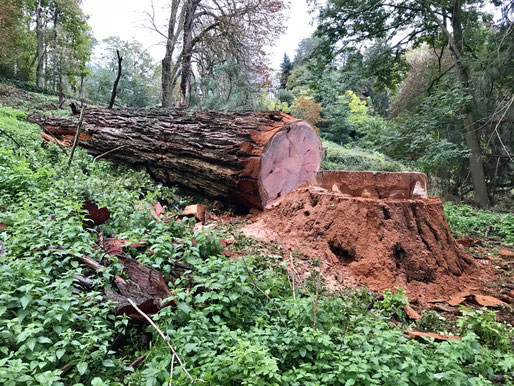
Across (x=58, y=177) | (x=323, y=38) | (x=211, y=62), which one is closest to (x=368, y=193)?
(x=58, y=177)

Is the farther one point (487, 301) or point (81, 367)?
point (487, 301)

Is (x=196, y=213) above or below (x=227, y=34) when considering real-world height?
below

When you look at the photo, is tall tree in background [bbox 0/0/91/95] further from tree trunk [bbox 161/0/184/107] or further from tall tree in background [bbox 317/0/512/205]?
tall tree in background [bbox 317/0/512/205]

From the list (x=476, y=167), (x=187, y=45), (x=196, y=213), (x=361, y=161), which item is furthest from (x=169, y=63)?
(x=476, y=167)

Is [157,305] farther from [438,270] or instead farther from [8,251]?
[438,270]

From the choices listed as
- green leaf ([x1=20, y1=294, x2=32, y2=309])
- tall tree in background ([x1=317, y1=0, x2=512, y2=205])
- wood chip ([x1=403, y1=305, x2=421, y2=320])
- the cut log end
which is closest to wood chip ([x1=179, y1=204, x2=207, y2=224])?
the cut log end

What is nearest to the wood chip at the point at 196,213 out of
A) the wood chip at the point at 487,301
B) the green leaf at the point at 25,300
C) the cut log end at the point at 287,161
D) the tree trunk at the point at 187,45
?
the cut log end at the point at 287,161

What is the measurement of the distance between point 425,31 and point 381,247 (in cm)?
1095

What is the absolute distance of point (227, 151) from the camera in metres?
4.75

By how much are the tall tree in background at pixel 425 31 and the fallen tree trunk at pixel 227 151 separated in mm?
6158

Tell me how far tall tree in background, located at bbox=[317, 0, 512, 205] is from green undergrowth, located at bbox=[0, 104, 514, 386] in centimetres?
840

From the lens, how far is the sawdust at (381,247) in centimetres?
314

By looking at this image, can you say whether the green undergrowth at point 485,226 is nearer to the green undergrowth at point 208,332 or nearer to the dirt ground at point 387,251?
the dirt ground at point 387,251

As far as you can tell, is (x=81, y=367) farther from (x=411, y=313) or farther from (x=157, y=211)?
(x=157, y=211)
